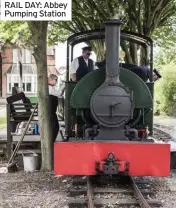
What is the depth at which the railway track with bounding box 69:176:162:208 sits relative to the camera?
6.93 metres

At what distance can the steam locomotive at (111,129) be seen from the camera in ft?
24.8

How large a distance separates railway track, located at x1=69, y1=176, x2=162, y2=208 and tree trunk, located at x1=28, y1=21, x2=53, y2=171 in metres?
1.20

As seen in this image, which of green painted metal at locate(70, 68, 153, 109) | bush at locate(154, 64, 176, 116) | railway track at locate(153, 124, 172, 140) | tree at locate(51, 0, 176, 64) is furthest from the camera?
bush at locate(154, 64, 176, 116)

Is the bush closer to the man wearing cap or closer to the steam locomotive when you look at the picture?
the man wearing cap

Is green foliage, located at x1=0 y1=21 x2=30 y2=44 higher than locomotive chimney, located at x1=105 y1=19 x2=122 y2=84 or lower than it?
higher

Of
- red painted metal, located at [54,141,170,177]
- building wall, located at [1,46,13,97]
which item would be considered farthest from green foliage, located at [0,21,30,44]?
building wall, located at [1,46,13,97]

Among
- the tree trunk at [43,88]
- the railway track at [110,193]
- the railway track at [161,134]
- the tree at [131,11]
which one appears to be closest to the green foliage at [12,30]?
the tree at [131,11]

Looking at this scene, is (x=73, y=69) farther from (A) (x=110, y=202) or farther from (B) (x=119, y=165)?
(A) (x=110, y=202)

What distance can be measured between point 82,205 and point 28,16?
2.75 meters

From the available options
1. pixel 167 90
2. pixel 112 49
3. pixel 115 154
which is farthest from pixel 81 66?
pixel 167 90

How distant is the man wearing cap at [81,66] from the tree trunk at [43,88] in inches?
44.3

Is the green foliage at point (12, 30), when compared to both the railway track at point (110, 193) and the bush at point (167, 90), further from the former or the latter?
the bush at point (167, 90)

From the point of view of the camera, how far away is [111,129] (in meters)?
7.87

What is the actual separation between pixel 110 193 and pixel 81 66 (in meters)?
2.30
